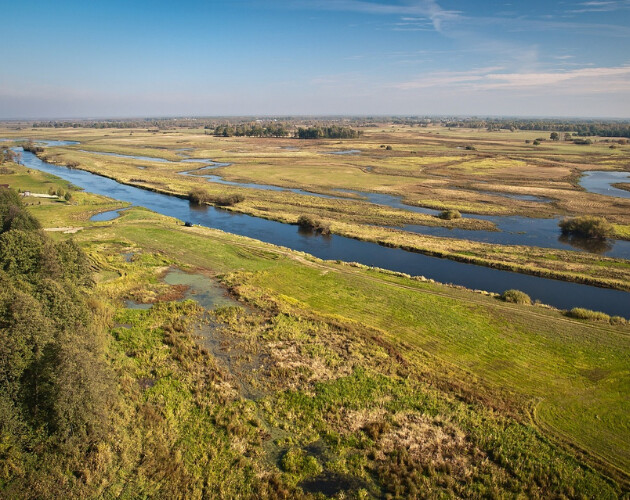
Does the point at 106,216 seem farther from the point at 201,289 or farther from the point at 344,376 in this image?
the point at 344,376

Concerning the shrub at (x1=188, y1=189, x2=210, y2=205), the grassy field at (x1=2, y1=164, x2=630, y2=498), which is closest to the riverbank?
the grassy field at (x1=2, y1=164, x2=630, y2=498)

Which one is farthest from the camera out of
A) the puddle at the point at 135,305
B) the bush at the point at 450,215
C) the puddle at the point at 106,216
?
the bush at the point at 450,215

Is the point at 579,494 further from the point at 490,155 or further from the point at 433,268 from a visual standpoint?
the point at 490,155

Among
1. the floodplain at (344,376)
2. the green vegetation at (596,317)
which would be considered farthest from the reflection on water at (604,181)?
the green vegetation at (596,317)

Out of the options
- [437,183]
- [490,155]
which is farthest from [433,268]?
[490,155]

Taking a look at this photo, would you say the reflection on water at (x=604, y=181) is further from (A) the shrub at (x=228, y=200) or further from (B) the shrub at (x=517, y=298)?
(A) the shrub at (x=228, y=200)

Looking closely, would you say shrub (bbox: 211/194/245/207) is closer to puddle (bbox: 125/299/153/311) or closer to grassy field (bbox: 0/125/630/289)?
grassy field (bbox: 0/125/630/289)

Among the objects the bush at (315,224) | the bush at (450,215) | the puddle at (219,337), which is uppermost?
the bush at (450,215)
